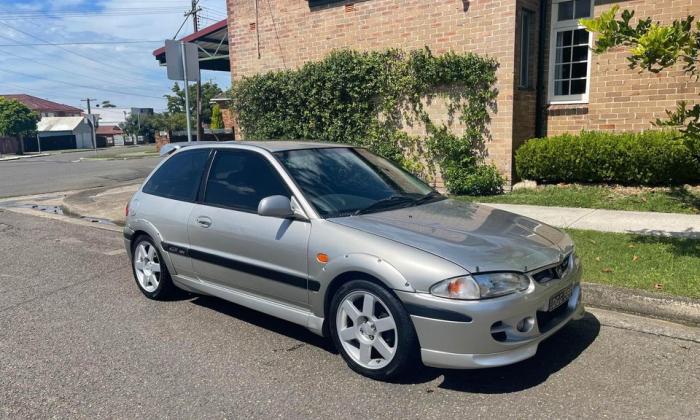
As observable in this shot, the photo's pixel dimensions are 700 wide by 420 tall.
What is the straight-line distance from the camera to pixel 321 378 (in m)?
3.73

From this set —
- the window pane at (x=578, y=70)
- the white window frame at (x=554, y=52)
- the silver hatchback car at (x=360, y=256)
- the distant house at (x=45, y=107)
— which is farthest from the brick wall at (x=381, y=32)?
the distant house at (x=45, y=107)

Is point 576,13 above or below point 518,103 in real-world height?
above

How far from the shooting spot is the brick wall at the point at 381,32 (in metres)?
10.3

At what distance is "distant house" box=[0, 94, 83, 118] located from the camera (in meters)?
86.8

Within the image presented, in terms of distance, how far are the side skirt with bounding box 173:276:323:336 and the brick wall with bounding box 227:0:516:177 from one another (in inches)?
284

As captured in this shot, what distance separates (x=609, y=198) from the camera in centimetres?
903

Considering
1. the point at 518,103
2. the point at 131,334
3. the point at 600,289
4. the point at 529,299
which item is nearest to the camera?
the point at 529,299

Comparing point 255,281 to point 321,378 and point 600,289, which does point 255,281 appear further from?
point 600,289

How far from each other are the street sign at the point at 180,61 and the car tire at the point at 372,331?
6.56m

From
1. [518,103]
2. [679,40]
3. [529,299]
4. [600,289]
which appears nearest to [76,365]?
[529,299]

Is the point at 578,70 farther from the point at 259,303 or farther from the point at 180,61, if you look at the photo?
the point at 259,303

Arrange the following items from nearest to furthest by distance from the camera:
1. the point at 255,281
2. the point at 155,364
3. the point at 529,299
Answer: the point at 529,299 < the point at 155,364 < the point at 255,281

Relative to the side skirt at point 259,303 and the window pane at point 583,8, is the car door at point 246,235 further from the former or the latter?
the window pane at point 583,8

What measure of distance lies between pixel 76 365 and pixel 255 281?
1.41 m
